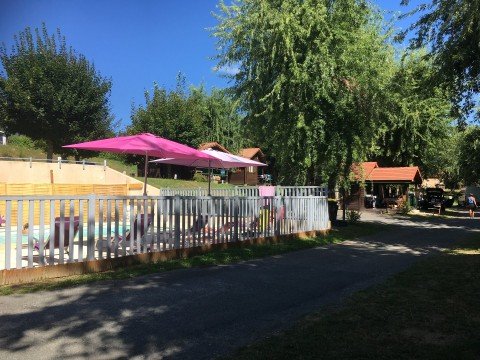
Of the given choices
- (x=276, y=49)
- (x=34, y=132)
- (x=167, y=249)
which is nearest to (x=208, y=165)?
(x=276, y=49)

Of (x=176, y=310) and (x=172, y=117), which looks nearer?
(x=176, y=310)

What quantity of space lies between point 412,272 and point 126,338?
225 inches

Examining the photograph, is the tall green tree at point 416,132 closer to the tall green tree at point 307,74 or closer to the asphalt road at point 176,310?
the tall green tree at point 307,74

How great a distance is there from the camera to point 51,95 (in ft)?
120

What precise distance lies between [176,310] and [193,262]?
10.8 feet

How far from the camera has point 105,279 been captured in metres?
7.12

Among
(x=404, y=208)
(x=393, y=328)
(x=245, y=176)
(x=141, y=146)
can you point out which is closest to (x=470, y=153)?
(x=404, y=208)

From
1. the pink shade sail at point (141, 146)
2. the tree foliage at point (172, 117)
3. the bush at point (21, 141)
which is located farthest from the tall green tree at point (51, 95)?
the pink shade sail at point (141, 146)

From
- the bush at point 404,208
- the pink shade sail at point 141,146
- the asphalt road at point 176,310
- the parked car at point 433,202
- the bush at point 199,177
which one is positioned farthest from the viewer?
the bush at point 199,177

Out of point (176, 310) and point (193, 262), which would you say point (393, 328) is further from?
point (193, 262)

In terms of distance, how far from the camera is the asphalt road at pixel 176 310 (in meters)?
4.30

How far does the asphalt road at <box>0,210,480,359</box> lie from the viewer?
430 cm

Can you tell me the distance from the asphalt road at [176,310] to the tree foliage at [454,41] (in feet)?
19.2

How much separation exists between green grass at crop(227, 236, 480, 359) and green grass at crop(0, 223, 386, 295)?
3.38 metres
